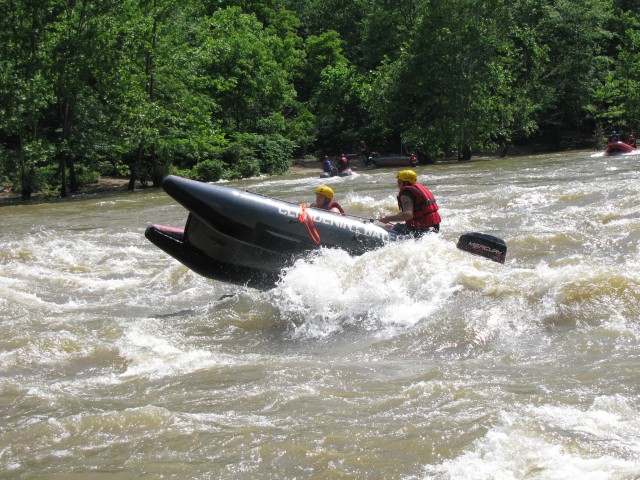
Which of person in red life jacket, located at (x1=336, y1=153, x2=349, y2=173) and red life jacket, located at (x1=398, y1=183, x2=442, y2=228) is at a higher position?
red life jacket, located at (x1=398, y1=183, x2=442, y2=228)

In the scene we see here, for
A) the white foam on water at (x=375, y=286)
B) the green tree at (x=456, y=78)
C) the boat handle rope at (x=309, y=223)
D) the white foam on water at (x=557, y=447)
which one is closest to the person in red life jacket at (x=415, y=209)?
the white foam on water at (x=375, y=286)

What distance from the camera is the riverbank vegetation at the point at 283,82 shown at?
70.2 feet

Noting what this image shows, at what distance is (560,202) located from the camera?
14.3m

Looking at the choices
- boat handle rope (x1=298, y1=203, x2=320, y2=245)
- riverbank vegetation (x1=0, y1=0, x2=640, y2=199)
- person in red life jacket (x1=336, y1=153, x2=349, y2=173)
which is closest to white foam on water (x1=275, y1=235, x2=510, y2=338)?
boat handle rope (x1=298, y1=203, x2=320, y2=245)

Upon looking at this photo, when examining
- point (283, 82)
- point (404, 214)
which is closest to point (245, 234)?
point (404, 214)

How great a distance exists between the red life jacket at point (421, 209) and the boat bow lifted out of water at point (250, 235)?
663 mm

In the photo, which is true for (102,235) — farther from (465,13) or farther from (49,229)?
(465,13)

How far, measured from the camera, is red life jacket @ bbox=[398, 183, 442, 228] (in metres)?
9.06

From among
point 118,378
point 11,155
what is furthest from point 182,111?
point 118,378

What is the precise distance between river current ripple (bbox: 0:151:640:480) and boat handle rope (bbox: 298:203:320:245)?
287 millimetres

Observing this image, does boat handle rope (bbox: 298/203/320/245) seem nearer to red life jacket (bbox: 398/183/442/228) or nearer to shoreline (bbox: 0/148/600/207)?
red life jacket (bbox: 398/183/442/228)

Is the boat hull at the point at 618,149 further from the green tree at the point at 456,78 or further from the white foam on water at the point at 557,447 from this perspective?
the white foam on water at the point at 557,447

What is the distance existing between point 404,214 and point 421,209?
28 centimetres

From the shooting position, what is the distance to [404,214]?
29.2 feet
